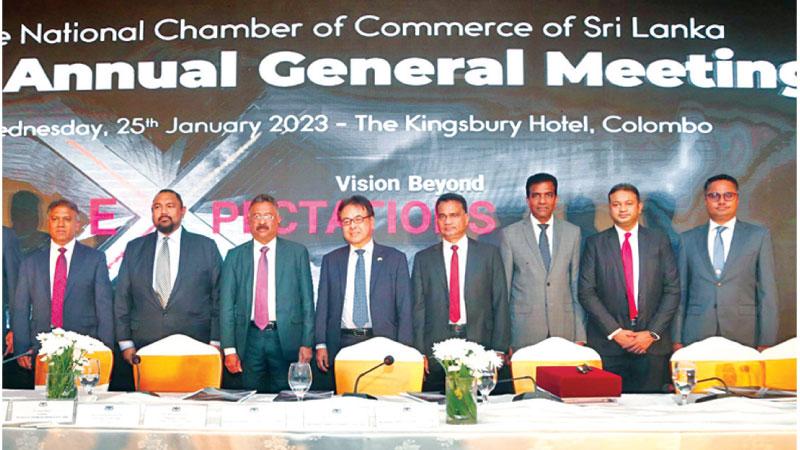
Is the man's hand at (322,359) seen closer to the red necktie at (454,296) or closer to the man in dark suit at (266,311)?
the man in dark suit at (266,311)

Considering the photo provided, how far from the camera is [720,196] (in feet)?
19.0

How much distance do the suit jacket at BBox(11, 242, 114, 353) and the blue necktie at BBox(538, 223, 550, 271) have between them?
2.87 meters

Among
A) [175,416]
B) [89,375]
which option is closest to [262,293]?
[89,375]

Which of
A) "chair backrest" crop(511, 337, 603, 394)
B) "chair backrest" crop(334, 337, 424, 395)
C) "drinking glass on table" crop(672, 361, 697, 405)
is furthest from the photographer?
"chair backrest" crop(334, 337, 424, 395)

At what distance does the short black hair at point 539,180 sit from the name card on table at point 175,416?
3583mm

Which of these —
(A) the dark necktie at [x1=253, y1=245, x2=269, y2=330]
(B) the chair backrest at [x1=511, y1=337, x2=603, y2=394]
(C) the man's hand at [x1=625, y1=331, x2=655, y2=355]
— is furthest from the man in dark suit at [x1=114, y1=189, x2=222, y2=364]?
(C) the man's hand at [x1=625, y1=331, x2=655, y2=355]

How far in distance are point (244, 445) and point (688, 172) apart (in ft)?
13.8

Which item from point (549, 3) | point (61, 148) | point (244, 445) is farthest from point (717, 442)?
point (61, 148)

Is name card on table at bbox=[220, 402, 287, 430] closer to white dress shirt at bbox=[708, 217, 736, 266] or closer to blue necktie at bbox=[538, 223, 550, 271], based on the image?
blue necktie at bbox=[538, 223, 550, 271]

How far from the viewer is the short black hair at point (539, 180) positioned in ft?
18.9

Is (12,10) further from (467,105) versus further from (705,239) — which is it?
(705,239)

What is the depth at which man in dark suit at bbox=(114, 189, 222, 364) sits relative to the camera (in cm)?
571

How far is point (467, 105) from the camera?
19.0ft

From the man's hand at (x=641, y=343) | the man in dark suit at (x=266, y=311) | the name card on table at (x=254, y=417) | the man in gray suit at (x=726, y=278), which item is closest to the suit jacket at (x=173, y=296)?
the man in dark suit at (x=266, y=311)
